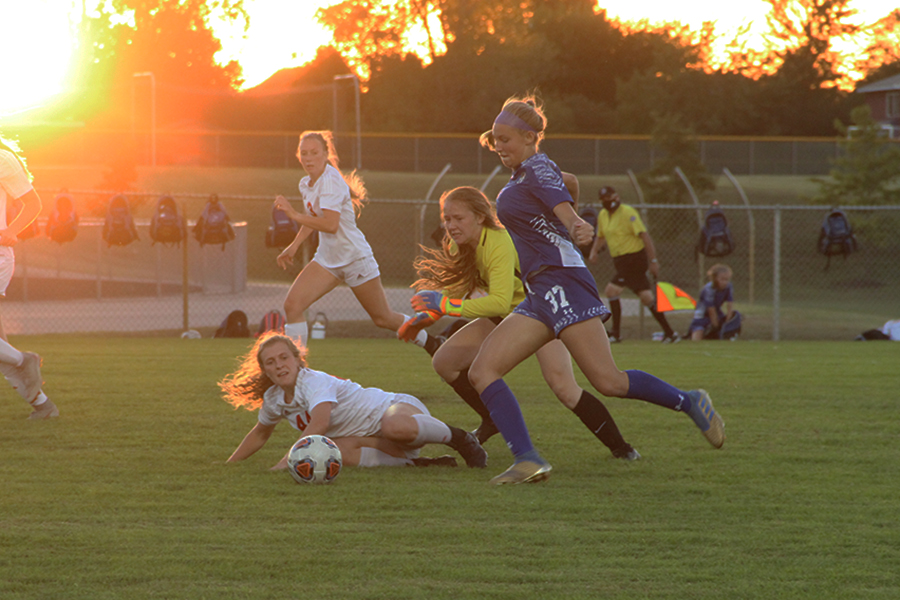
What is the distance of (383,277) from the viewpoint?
2625 cm

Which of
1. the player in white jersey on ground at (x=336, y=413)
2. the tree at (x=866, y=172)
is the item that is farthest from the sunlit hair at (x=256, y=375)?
the tree at (x=866, y=172)

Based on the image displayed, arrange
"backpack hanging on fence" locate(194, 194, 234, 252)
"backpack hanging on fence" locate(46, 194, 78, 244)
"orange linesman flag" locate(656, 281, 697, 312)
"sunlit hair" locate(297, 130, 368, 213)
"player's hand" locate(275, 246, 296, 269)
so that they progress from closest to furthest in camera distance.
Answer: "sunlit hair" locate(297, 130, 368, 213) → "player's hand" locate(275, 246, 296, 269) → "backpack hanging on fence" locate(46, 194, 78, 244) → "backpack hanging on fence" locate(194, 194, 234, 252) → "orange linesman flag" locate(656, 281, 697, 312)

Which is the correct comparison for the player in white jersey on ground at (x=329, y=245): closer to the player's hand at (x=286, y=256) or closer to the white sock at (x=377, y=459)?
the player's hand at (x=286, y=256)

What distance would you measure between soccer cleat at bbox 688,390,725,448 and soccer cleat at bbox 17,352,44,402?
3.95m

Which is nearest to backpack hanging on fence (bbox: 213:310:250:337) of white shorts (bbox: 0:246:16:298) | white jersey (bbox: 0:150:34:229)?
white shorts (bbox: 0:246:16:298)

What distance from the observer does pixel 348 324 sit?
54.6 ft

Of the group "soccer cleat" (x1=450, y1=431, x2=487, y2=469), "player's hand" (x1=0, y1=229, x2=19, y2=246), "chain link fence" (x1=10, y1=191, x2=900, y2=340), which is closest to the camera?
"soccer cleat" (x1=450, y1=431, x2=487, y2=469)

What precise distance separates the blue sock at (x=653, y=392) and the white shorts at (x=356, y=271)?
311 cm

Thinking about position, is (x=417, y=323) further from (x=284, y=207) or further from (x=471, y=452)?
(x=284, y=207)

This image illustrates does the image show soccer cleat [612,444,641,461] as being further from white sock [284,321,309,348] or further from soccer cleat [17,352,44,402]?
soccer cleat [17,352,44,402]

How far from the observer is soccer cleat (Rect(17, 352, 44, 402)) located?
6.52 meters

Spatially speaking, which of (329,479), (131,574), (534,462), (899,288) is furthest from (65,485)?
(899,288)

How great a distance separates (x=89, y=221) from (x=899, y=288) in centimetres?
1834

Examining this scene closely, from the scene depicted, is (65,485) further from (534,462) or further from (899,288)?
(899,288)
